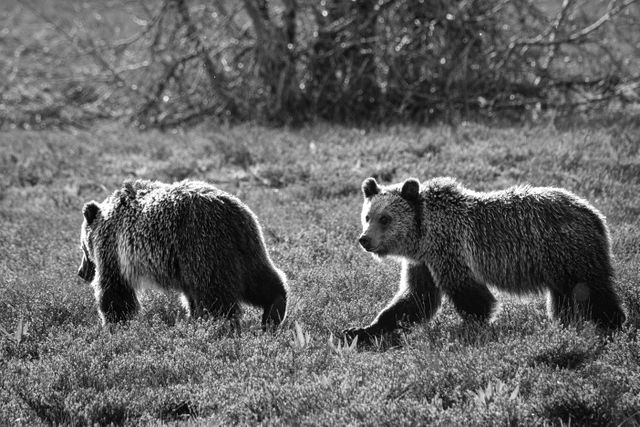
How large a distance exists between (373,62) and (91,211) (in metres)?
7.82

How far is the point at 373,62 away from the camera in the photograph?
14227mm

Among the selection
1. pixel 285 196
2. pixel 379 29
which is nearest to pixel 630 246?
pixel 285 196

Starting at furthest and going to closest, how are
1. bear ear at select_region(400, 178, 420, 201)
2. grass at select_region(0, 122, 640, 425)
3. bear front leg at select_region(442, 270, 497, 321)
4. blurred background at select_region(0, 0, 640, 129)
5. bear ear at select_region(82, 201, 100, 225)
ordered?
blurred background at select_region(0, 0, 640, 129), bear ear at select_region(82, 201, 100, 225), bear ear at select_region(400, 178, 420, 201), bear front leg at select_region(442, 270, 497, 321), grass at select_region(0, 122, 640, 425)

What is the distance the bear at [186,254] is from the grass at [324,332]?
0.73ft

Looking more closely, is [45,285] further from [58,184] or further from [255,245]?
[58,184]

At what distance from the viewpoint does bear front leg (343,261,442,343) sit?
6.58 metres

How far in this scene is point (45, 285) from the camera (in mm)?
7824

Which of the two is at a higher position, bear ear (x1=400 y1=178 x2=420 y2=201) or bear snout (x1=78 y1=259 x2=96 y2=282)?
bear ear (x1=400 y1=178 x2=420 y2=201)

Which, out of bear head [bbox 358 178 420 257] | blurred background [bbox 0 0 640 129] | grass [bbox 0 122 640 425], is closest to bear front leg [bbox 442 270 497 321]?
grass [bbox 0 122 640 425]

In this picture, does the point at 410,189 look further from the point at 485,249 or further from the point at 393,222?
the point at 485,249

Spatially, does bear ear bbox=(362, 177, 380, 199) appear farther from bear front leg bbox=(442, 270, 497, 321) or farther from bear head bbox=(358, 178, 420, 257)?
bear front leg bbox=(442, 270, 497, 321)

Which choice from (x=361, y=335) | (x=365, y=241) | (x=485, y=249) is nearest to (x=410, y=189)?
(x=365, y=241)

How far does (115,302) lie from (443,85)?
8.29 m

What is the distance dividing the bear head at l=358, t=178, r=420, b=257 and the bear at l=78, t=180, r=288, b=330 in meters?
0.82
